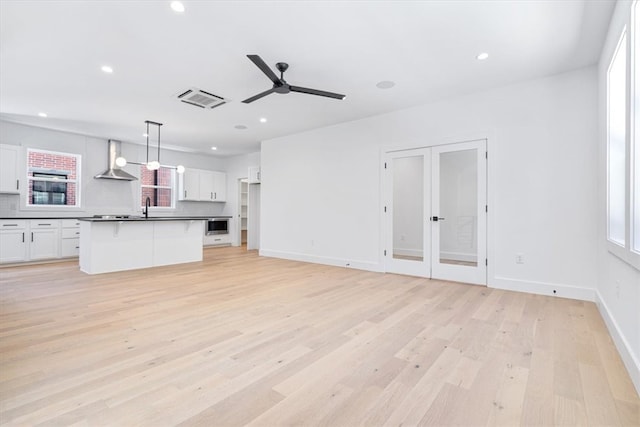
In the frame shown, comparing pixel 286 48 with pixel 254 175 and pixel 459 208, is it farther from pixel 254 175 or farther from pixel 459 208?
pixel 254 175

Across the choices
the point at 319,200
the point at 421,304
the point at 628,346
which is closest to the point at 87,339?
the point at 421,304

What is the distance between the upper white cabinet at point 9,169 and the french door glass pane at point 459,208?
26.7 feet

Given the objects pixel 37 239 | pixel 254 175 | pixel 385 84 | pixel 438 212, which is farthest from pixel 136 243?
pixel 438 212

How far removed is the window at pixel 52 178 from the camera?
21.2ft

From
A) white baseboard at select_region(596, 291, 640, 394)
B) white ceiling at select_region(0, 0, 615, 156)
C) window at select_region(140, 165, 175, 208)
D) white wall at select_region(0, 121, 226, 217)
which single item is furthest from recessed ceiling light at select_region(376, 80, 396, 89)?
window at select_region(140, 165, 175, 208)

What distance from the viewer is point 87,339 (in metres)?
2.43

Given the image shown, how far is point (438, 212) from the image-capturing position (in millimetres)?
4691

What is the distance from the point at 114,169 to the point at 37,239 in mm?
2161

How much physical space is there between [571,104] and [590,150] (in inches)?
24.4

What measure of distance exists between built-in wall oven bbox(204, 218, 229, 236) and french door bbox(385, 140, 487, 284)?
5.79m

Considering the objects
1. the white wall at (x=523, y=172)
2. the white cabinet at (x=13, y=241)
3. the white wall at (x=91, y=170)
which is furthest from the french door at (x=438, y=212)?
the white cabinet at (x=13, y=241)

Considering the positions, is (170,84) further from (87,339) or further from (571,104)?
(571,104)

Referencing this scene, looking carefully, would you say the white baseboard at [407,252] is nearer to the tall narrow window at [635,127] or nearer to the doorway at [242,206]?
the tall narrow window at [635,127]

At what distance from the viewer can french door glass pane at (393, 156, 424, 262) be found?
4918 millimetres
